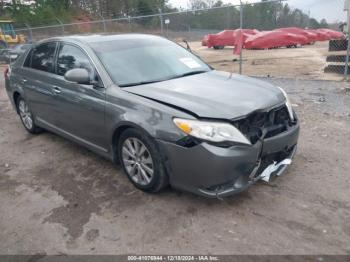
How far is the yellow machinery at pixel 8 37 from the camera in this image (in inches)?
931

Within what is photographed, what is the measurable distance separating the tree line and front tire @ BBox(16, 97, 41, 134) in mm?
6595

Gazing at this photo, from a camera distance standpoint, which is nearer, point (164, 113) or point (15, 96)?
point (164, 113)

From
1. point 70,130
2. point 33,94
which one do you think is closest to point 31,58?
point 33,94

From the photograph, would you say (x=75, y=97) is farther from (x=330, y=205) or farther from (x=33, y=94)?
(x=330, y=205)

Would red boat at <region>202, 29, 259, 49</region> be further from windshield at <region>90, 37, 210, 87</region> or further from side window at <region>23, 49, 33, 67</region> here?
windshield at <region>90, 37, 210, 87</region>

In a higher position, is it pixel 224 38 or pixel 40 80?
pixel 224 38

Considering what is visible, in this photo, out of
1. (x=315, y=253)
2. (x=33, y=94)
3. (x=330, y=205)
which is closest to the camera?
(x=315, y=253)

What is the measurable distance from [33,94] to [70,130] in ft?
3.85

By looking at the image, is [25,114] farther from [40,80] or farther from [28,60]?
[40,80]

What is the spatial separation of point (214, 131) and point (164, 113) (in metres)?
0.53

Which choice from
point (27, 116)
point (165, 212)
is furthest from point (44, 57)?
point (165, 212)

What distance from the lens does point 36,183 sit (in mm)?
4297

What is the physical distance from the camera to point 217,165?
3090mm

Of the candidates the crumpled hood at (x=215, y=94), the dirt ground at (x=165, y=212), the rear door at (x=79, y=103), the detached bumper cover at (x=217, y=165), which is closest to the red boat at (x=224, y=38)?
the dirt ground at (x=165, y=212)
